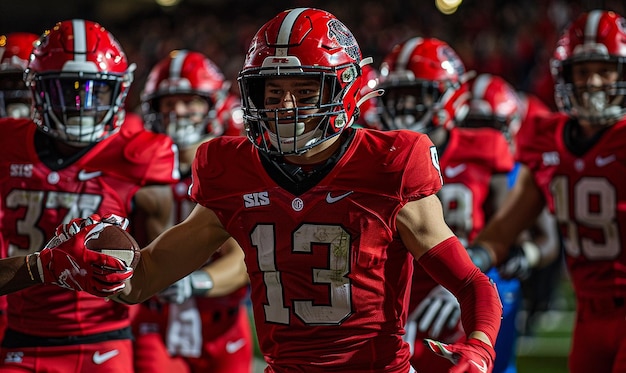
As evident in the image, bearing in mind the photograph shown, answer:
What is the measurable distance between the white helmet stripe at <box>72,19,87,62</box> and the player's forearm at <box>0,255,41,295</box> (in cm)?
94

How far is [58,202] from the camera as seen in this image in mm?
3121

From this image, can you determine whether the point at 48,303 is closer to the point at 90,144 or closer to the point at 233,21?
the point at 90,144

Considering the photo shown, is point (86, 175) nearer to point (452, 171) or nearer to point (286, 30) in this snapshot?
point (286, 30)

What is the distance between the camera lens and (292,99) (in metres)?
2.52

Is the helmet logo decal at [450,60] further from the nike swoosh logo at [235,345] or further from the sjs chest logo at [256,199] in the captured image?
the sjs chest logo at [256,199]

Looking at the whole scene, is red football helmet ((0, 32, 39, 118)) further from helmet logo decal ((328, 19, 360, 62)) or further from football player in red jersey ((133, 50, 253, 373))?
helmet logo decal ((328, 19, 360, 62))

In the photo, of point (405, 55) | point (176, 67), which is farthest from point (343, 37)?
point (176, 67)

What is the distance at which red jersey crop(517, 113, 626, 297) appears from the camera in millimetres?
3455

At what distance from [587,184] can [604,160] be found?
11 centimetres

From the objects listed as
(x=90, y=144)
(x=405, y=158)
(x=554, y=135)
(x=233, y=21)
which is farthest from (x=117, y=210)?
(x=233, y=21)

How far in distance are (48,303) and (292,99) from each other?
1154mm

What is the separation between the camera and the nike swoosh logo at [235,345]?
4.20m

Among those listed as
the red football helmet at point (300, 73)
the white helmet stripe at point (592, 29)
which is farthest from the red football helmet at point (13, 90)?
the white helmet stripe at point (592, 29)

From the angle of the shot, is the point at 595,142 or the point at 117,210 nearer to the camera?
the point at 117,210
